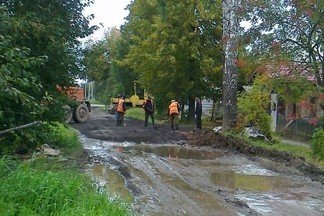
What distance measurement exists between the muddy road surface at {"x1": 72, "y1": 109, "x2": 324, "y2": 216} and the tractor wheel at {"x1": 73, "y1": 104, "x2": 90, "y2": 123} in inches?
454

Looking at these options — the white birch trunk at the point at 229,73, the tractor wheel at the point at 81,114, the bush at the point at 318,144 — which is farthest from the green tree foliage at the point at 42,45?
the tractor wheel at the point at 81,114

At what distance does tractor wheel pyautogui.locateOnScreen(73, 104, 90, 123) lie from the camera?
98.4 feet

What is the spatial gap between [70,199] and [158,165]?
6.97 metres

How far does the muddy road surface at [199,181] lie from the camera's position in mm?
8938

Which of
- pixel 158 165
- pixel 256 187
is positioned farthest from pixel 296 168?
pixel 158 165

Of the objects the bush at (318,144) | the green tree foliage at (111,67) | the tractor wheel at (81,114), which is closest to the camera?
the bush at (318,144)

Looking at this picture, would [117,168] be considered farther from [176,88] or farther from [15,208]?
[176,88]

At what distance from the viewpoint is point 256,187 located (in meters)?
11.1

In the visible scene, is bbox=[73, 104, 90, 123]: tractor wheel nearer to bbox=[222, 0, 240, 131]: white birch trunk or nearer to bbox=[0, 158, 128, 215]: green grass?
bbox=[222, 0, 240, 131]: white birch trunk

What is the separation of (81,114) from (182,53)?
7.55 m

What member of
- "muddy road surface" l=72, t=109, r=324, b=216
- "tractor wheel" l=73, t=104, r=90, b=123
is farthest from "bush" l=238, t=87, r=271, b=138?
"tractor wheel" l=73, t=104, r=90, b=123

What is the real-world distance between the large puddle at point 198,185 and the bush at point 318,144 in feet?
5.01

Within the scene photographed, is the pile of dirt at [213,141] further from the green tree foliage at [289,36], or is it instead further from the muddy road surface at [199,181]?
the green tree foliage at [289,36]

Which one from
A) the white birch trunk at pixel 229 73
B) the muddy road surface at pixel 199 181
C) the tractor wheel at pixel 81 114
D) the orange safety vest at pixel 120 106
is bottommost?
the muddy road surface at pixel 199 181
